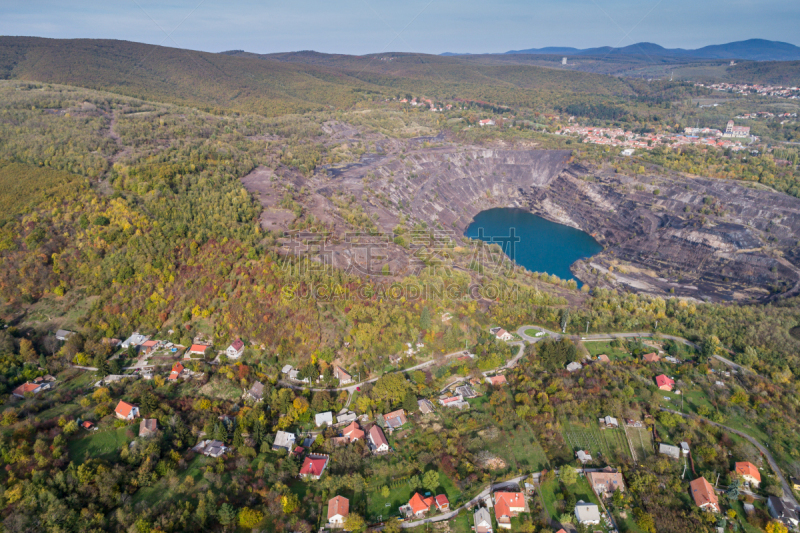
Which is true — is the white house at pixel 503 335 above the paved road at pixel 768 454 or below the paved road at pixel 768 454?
above

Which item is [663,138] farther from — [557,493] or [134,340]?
[134,340]

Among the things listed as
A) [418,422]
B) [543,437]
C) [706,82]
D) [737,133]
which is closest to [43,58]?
[418,422]

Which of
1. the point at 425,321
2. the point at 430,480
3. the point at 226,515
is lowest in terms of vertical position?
the point at 226,515

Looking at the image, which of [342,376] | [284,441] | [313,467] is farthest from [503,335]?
[284,441]

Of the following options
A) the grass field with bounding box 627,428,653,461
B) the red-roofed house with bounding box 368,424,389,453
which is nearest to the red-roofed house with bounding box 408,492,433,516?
the red-roofed house with bounding box 368,424,389,453

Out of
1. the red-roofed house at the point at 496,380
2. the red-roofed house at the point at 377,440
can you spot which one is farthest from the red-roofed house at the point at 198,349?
the red-roofed house at the point at 496,380

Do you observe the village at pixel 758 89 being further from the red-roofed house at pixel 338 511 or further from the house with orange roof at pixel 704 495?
the red-roofed house at pixel 338 511

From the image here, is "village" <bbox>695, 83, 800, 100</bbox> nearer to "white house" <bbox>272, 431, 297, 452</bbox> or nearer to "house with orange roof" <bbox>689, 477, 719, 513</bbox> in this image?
"house with orange roof" <bbox>689, 477, 719, 513</bbox>

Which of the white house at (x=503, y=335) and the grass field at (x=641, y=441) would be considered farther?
the white house at (x=503, y=335)
